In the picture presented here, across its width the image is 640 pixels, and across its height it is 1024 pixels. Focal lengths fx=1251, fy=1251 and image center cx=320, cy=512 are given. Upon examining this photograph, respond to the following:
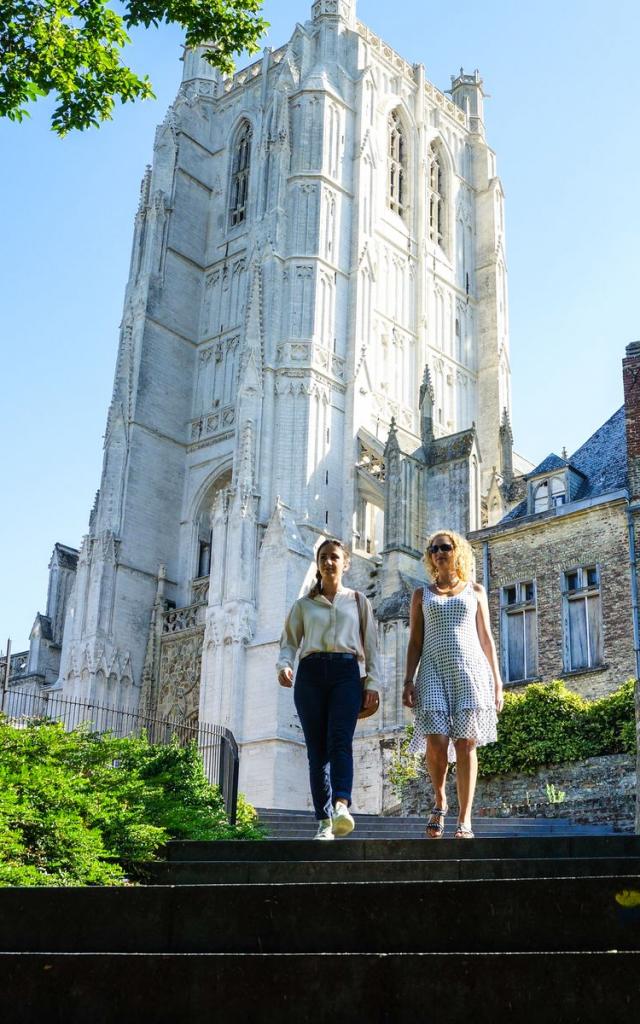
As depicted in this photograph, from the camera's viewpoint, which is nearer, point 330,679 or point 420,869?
point 420,869

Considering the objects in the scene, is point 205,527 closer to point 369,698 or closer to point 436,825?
point 369,698

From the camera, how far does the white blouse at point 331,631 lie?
7070mm

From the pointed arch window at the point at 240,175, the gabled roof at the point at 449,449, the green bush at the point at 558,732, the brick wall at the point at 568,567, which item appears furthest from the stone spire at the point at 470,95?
the green bush at the point at 558,732

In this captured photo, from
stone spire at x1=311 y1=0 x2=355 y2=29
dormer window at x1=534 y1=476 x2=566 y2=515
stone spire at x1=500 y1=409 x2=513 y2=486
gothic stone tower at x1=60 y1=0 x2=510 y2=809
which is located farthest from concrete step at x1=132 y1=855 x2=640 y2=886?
stone spire at x1=311 y1=0 x2=355 y2=29

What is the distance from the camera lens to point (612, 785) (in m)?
15.2

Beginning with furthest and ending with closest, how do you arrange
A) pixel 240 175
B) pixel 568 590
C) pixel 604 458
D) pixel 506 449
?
pixel 240 175
pixel 506 449
pixel 604 458
pixel 568 590

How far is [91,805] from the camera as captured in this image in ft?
26.7

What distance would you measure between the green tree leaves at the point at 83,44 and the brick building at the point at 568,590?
36.8 feet

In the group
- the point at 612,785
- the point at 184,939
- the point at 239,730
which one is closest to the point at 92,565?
the point at 239,730

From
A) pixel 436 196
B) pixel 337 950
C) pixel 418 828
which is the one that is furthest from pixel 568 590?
pixel 436 196

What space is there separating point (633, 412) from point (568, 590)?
480 centimetres

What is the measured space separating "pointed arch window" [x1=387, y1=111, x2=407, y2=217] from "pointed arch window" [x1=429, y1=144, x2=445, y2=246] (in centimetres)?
153

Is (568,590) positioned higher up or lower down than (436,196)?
lower down

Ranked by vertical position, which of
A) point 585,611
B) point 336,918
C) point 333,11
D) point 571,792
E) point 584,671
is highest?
point 333,11
